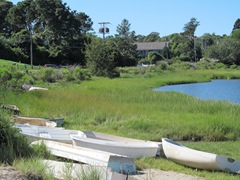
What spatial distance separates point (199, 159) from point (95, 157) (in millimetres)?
2541

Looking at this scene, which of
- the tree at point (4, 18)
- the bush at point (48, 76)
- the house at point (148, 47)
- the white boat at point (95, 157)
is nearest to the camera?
the white boat at point (95, 157)

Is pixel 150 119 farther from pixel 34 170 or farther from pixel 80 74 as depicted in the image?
pixel 80 74

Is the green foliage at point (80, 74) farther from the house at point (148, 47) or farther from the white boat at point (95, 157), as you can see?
the house at point (148, 47)

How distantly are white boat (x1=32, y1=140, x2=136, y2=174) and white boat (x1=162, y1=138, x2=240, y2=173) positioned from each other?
5.96ft

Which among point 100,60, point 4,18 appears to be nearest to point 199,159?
point 100,60

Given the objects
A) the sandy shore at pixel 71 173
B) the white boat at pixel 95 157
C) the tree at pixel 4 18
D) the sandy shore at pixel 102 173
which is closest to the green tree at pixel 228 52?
the tree at pixel 4 18

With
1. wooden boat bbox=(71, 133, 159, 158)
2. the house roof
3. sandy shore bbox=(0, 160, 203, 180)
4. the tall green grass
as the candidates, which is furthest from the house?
sandy shore bbox=(0, 160, 203, 180)

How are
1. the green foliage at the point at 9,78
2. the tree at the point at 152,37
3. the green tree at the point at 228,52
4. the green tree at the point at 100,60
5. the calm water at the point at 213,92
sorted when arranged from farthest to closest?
the tree at the point at 152,37 → the green tree at the point at 228,52 → the green tree at the point at 100,60 → the calm water at the point at 213,92 → the green foliage at the point at 9,78

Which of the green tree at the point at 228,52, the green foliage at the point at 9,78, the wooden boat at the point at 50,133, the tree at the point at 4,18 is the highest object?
the tree at the point at 4,18

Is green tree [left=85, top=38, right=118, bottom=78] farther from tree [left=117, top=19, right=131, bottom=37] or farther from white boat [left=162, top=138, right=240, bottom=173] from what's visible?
tree [left=117, top=19, right=131, bottom=37]

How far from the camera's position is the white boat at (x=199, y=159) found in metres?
9.59

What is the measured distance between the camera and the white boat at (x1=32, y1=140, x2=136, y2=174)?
8539 millimetres

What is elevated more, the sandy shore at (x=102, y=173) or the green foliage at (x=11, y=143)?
the green foliage at (x=11, y=143)

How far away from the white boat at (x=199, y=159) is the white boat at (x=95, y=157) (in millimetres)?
1817
